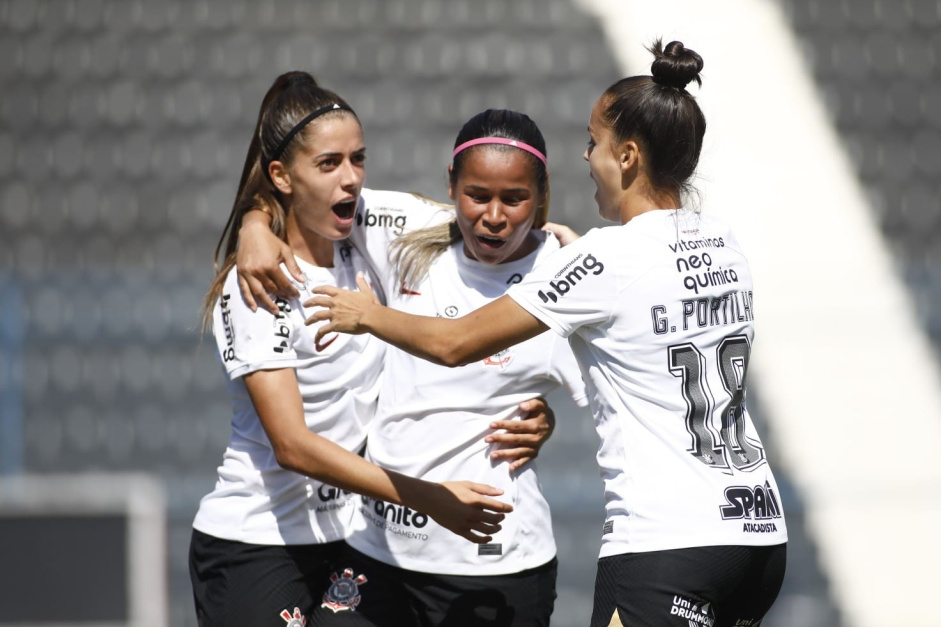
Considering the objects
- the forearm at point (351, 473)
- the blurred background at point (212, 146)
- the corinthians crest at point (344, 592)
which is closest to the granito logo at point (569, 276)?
the forearm at point (351, 473)

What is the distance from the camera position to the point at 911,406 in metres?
5.02

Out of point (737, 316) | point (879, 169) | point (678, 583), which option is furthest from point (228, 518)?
point (879, 169)

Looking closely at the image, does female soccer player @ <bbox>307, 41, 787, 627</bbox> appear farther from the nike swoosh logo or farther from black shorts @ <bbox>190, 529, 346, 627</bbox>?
black shorts @ <bbox>190, 529, 346, 627</bbox>

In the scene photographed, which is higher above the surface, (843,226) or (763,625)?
(843,226)

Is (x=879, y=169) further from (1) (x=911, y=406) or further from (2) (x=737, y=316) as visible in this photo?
(2) (x=737, y=316)

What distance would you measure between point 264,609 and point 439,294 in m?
0.81

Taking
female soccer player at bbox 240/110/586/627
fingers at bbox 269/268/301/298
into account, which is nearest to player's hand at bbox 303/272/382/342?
fingers at bbox 269/268/301/298

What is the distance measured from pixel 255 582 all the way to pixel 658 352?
105cm

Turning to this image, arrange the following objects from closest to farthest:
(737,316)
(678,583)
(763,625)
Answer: (678,583) < (737,316) < (763,625)

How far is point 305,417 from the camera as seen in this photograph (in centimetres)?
249

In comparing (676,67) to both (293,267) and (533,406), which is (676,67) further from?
(293,267)

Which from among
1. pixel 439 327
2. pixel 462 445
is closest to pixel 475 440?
pixel 462 445

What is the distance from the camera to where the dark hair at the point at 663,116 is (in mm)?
2123

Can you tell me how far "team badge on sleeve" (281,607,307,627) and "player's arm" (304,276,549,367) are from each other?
70 cm
